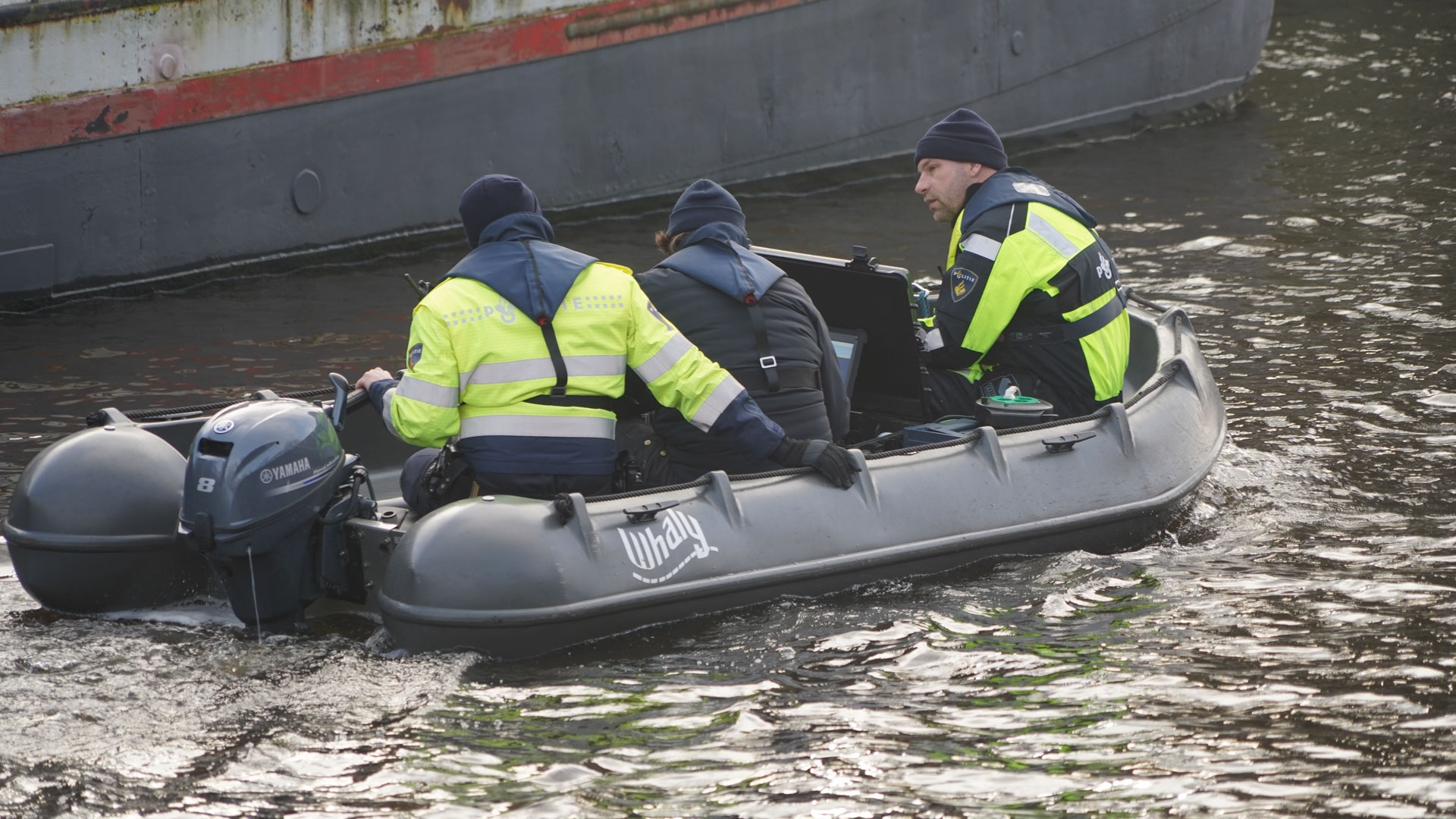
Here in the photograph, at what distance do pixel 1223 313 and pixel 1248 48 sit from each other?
7.67 metres

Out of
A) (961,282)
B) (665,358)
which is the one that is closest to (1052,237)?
(961,282)

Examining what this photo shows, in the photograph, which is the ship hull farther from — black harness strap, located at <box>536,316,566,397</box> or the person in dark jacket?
black harness strap, located at <box>536,316,566,397</box>

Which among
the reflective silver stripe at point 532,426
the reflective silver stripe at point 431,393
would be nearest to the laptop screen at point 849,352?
the reflective silver stripe at point 532,426

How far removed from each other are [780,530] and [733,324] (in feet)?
2.22

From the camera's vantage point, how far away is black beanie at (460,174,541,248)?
4977 millimetres

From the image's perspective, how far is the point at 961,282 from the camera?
594 centimetres

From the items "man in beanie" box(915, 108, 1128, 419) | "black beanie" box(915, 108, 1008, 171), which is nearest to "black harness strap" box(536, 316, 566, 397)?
"man in beanie" box(915, 108, 1128, 419)

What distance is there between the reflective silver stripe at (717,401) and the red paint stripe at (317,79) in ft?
20.5

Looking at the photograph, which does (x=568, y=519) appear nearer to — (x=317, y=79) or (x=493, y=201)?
(x=493, y=201)

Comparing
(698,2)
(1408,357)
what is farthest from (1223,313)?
(698,2)

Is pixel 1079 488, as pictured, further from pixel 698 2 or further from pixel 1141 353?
pixel 698 2

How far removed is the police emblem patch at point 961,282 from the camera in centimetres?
591

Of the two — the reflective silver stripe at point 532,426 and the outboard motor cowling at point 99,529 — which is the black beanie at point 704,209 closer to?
the reflective silver stripe at point 532,426

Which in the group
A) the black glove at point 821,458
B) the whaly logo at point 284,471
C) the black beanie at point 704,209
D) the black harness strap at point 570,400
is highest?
the black beanie at point 704,209
